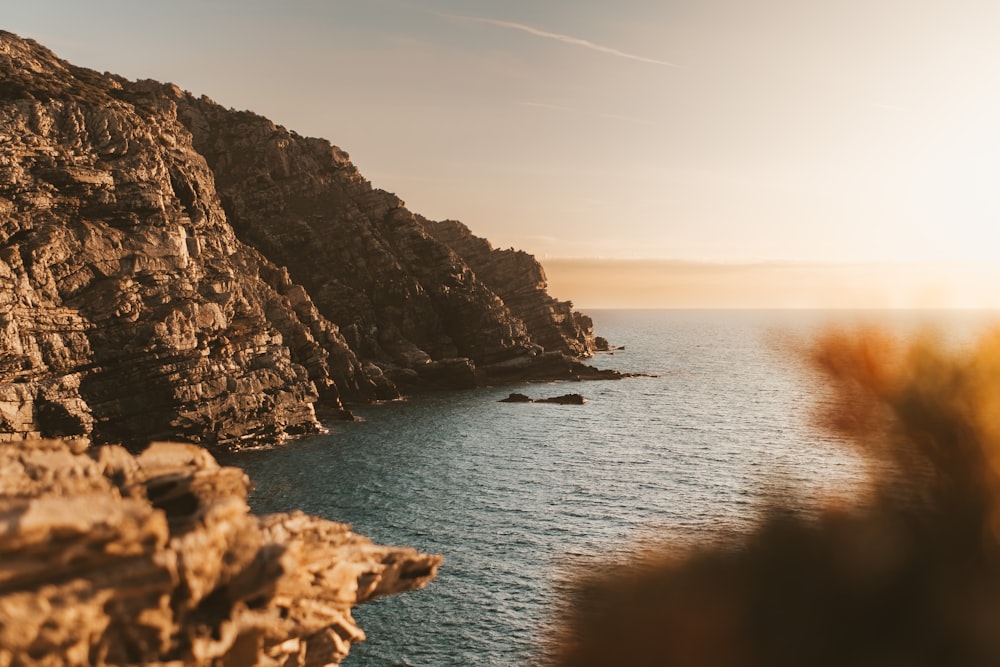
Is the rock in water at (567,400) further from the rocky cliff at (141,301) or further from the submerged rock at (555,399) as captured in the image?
the rocky cliff at (141,301)

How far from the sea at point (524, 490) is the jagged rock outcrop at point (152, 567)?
92.0 ft

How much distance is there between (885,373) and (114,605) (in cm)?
7918

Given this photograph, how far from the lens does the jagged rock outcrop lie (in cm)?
1386

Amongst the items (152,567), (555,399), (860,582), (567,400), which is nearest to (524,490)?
(860,582)

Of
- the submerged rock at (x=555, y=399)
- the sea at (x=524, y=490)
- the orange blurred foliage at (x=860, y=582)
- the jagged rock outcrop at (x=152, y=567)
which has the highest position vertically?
the jagged rock outcrop at (x=152, y=567)

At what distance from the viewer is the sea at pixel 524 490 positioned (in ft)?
164

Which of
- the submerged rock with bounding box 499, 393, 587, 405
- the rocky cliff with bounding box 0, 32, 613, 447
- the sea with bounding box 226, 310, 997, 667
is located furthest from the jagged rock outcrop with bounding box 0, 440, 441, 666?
the submerged rock with bounding box 499, 393, 587, 405

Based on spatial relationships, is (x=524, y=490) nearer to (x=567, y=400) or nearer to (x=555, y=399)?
(x=567, y=400)

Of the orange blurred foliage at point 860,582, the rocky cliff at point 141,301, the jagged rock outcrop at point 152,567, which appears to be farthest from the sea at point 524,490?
the jagged rock outcrop at point 152,567

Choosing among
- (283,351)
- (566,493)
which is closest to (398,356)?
Answer: (283,351)

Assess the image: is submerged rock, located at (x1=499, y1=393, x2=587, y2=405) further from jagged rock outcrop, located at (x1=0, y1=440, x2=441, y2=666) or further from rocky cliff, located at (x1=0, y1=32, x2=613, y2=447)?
jagged rock outcrop, located at (x1=0, y1=440, x2=441, y2=666)

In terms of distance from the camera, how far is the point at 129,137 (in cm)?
10238

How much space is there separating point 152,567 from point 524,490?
68.7 m

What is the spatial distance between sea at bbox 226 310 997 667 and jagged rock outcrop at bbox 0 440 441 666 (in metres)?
28.0
